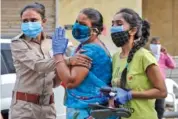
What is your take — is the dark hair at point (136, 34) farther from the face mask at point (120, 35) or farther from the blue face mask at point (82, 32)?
the blue face mask at point (82, 32)

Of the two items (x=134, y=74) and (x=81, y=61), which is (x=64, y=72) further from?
(x=134, y=74)

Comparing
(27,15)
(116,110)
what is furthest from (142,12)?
(116,110)

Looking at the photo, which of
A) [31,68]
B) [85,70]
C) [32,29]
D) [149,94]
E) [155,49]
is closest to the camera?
[149,94]

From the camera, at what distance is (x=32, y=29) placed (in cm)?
477

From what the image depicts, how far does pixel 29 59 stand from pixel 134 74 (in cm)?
106

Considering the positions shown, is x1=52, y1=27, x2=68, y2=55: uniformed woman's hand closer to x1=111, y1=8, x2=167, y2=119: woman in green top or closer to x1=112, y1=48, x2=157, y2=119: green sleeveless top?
x1=111, y1=8, x2=167, y2=119: woman in green top

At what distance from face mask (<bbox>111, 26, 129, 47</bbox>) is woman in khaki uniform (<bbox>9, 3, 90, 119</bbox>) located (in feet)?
2.28

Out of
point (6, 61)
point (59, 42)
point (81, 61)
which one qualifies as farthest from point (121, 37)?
point (6, 61)

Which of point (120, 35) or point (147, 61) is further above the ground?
point (120, 35)

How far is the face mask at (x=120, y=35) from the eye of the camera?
13.7ft

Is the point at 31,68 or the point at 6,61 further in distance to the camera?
the point at 6,61

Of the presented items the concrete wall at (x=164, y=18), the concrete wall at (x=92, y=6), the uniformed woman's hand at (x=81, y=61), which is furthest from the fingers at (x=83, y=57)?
the concrete wall at (x=164, y=18)

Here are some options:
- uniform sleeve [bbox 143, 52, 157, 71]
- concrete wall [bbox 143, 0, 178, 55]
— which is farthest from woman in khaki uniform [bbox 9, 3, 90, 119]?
concrete wall [bbox 143, 0, 178, 55]

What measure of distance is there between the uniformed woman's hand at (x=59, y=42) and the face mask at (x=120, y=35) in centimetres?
38
